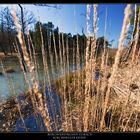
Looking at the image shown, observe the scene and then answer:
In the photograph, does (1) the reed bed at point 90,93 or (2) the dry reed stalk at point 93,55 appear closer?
(2) the dry reed stalk at point 93,55

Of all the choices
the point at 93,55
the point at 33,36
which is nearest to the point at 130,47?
the point at 93,55

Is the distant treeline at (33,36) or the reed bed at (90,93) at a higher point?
the distant treeline at (33,36)

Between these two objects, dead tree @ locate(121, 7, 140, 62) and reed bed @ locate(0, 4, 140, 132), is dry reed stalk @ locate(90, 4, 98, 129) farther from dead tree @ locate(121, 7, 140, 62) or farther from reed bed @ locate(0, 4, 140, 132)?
dead tree @ locate(121, 7, 140, 62)

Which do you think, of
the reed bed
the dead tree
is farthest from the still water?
the dead tree

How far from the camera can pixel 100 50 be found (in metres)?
1.35

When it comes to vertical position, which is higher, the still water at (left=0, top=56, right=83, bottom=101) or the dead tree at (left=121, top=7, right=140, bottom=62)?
the dead tree at (left=121, top=7, right=140, bottom=62)

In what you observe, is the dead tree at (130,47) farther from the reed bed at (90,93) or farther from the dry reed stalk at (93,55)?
the dry reed stalk at (93,55)

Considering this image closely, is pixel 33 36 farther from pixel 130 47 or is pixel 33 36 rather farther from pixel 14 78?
pixel 130 47

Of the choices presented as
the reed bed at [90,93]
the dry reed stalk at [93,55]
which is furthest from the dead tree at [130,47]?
the dry reed stalk at [93,55]

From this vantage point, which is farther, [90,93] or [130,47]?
[90,93]

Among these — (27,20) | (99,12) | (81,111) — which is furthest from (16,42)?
(81,111)

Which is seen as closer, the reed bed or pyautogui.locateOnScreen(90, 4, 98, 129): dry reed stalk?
pyautogui.locateOnScreen(90, 4, 98, 129): dry reed stalk

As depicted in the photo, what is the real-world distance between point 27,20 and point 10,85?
0.32 metres

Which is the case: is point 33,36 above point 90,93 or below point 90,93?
above
